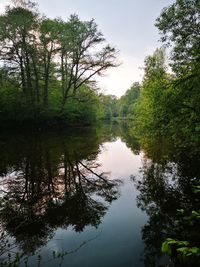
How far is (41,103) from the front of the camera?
36.2 meters

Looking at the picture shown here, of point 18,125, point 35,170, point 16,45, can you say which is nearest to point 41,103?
point 18,125

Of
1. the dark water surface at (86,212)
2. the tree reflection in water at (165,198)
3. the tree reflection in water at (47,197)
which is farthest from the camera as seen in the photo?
the tree reflection in water at (47,197)

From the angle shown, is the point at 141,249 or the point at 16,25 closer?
the point at 141,249

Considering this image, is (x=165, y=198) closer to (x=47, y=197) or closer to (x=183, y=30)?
(x=47, y=197)

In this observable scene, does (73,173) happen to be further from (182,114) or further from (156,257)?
(156,257)

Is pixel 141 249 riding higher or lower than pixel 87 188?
lower

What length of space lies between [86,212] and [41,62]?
105 ft

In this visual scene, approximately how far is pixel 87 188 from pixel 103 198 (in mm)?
1150

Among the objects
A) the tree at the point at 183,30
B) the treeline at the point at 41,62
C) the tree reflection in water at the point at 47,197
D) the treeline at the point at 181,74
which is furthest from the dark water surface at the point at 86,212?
the treeline at the point at 41,62

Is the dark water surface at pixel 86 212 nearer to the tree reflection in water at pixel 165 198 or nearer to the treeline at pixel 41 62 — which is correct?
the tree reflection in water at pixel 165 198

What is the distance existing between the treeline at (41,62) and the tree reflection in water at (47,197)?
19.4m

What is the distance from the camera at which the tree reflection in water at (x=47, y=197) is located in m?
6.68

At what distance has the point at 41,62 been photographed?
37.1 metres

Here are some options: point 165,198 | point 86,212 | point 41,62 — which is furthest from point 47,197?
point 41,62
